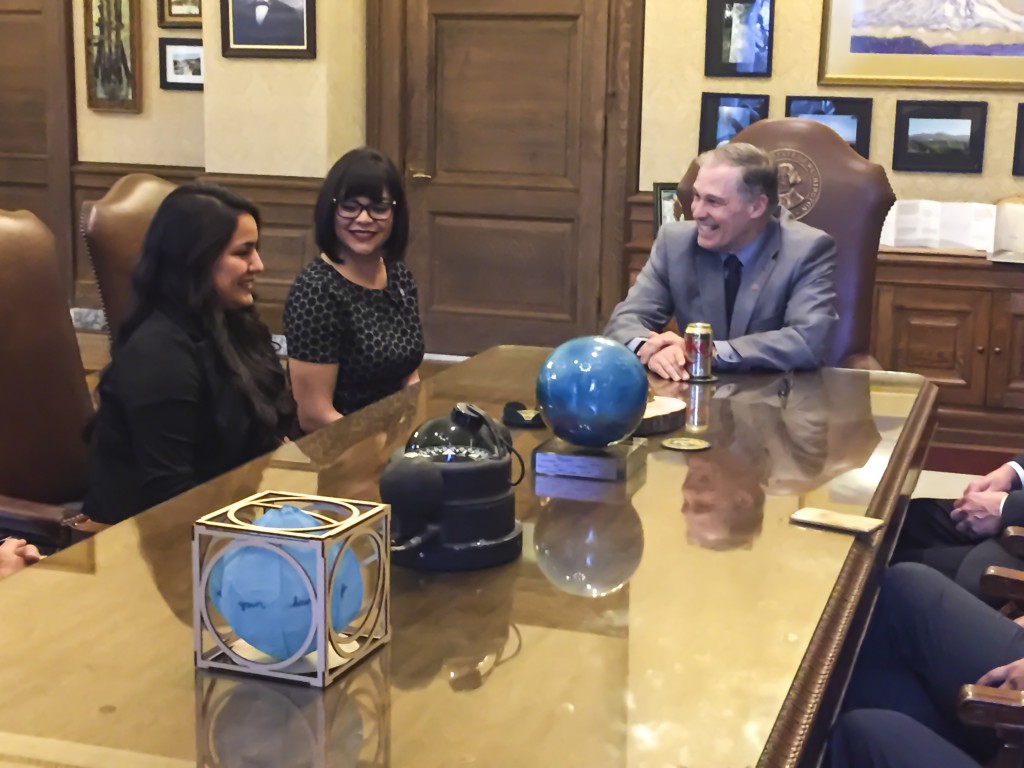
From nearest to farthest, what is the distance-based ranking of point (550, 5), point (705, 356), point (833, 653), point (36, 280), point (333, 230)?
1. point (833, 653)
2. point (36, 280)
3. point (705, 356)
4. point (333, 230)
5. point (550, 5)

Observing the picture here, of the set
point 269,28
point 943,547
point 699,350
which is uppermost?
point 269,28

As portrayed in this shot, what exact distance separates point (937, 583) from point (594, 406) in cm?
64

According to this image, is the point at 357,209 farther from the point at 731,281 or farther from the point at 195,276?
the point at 731,281

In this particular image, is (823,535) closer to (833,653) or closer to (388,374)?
(833,653)

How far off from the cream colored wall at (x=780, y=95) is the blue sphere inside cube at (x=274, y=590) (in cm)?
477

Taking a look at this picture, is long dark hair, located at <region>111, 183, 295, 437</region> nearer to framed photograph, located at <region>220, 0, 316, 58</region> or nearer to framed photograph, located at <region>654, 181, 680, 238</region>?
framed photograph, located at <region>654, 181, 680, 238</region>

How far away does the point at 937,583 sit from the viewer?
2.05 metres

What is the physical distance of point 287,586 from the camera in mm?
1154

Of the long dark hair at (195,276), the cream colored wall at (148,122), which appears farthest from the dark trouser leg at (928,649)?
the cream colored wall at (148,122)

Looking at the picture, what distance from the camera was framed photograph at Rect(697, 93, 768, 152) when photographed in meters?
5.57

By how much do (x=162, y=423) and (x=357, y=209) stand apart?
99cm

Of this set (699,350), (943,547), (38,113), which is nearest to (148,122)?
(38,113)

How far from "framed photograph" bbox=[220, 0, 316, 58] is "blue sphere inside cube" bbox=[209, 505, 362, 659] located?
5.07m

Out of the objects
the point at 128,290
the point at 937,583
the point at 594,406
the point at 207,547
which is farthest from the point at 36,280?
the point at 937,583
